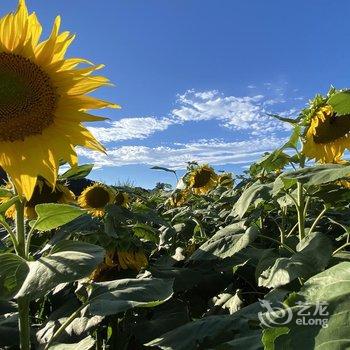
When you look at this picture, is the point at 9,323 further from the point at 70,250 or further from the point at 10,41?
the point at 10,41

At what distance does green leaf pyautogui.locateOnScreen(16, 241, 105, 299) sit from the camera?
1.54 m

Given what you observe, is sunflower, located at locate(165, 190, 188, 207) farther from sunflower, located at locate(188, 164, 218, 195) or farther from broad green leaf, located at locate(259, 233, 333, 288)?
broad green leaf, located at locate(259, 233, 333, 288)

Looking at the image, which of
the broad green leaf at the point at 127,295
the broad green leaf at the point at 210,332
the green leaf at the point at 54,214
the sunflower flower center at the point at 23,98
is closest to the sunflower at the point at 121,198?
the sunflower flower center at the point at 23,98

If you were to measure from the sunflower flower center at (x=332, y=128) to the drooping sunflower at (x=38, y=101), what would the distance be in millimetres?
1288

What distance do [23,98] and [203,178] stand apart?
5.27 m

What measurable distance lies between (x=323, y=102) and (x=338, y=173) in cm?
108

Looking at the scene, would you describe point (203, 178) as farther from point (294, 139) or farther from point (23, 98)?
point (23, 98)

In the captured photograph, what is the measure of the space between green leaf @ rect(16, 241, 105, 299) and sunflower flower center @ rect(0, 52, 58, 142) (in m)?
0.72

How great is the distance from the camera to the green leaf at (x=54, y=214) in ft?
6.28

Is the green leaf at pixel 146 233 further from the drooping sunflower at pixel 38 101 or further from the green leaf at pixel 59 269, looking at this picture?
the green leaf at pixel 59 269

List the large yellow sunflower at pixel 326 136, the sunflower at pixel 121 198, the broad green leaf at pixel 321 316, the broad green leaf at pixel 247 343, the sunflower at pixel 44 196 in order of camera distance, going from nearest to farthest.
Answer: the broad green leaf at pixel 321 316 → the broad green leaf at pixel 247 343 → the large yellow sunflower at pixel 326 136 → the sunflower at pixel 44 196 → the sunflower at pixel 121 198

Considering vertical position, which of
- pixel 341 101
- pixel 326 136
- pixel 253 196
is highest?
pixel 341 101

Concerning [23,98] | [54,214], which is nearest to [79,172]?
[23,98]

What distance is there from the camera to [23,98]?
2.29 metres
